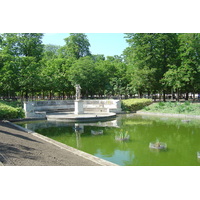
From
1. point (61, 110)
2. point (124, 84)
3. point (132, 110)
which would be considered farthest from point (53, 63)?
point (132, 110)

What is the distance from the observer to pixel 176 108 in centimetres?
2408

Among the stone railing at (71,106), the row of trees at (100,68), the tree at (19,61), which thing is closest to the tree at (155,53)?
the row of trees at (100,68)

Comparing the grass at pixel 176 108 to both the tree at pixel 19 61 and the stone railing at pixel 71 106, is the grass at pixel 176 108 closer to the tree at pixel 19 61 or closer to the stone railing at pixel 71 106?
the stone railing at pixel 71 106

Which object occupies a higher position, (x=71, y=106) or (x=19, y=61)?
(x=19, y=61)

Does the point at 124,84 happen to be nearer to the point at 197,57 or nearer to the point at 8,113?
the point at 197,57

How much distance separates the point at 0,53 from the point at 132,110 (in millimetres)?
18920

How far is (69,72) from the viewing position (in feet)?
127

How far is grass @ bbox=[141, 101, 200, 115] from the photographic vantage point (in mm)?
22641

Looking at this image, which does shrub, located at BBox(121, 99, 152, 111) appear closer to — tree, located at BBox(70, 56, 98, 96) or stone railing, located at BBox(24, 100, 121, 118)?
stone railing, located at BBox(24, 100, 121, 118)

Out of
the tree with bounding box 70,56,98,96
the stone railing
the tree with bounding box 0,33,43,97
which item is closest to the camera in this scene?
the stone railing

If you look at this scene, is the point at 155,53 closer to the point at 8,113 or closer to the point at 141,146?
the point at 8,113

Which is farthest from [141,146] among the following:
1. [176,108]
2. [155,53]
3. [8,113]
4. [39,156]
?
[155,53]

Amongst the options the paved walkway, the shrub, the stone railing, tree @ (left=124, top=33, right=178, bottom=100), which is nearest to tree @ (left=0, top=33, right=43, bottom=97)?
the stone railing

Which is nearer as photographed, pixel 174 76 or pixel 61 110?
pixel 61 110
